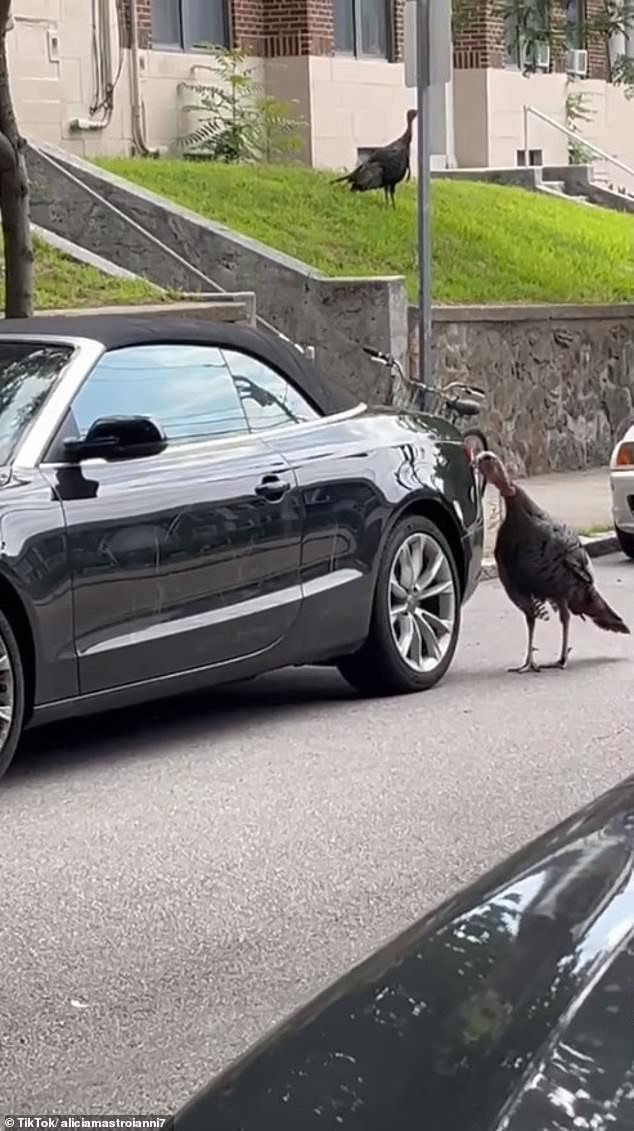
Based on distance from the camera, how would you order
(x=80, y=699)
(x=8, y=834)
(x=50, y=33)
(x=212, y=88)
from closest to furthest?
(x=8, y=834), (x=80, y=699), (x=50, y=33), (x=212, y=88)

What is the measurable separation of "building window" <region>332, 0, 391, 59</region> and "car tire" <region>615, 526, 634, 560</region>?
1353 cm

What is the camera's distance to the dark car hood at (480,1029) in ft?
6.84

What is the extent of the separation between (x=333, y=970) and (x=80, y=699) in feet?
6.82

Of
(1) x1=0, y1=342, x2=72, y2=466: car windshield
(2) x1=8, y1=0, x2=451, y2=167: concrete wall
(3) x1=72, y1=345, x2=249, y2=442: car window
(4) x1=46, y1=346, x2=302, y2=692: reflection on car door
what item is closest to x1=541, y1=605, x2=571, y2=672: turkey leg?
(4) x1=46, y1=346, x2=302, y2=692: reflection on car door

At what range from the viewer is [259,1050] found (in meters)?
2.41

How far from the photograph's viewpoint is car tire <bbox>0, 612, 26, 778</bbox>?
248 inches

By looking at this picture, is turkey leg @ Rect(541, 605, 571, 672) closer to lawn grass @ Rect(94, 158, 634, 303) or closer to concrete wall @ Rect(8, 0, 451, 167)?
concrete wall @ Rect(8, 0, 451, 167)

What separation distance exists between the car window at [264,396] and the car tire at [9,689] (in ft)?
5.41

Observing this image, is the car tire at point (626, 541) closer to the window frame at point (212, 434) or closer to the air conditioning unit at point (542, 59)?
the window frame at point (212, 434)

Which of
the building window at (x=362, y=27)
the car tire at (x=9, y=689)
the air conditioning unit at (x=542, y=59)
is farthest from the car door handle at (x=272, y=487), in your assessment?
the air conditioning unit at (x=542, y=59)

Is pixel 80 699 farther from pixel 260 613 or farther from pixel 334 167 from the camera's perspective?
pixel 334 167

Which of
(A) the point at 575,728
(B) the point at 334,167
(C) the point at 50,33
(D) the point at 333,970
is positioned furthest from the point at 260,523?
(B) the point at 334,167

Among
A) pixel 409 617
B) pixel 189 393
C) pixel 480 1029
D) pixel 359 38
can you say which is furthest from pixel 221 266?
pixel 480 1029

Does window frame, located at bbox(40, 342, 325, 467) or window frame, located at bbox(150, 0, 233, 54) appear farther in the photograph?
window frame, located at bbox(150, 0, 233, 54)
